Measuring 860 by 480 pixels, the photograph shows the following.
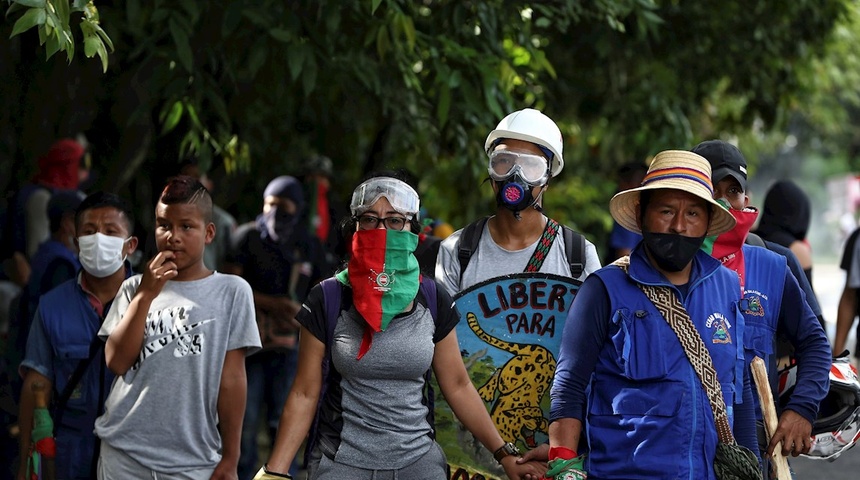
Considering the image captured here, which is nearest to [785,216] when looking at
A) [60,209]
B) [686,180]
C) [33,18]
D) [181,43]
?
[686,180]

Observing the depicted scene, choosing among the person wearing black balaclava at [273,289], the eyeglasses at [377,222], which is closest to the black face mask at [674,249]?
the eyeglasses at [377,222]

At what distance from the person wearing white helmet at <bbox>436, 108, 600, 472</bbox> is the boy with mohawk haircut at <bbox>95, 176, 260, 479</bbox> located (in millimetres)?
890

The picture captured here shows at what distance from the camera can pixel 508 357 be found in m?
5.35

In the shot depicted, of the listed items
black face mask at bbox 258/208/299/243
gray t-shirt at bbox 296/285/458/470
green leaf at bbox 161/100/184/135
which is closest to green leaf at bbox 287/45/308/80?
green leaf at bbox 161/100/184/135

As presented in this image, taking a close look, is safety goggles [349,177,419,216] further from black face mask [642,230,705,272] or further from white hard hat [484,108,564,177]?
black face mask [642,230,705,272]

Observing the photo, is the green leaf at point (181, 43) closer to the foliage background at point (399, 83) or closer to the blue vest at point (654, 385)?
the foliage background at point (399, 83)

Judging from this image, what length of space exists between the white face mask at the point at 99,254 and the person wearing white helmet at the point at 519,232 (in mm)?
1352

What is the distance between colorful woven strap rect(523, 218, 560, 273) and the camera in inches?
218

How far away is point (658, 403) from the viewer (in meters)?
4.52

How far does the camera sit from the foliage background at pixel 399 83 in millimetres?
7453

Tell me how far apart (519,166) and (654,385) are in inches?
51.1

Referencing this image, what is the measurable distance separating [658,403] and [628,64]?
8664 mm

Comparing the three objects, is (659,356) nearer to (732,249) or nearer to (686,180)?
(686,180)

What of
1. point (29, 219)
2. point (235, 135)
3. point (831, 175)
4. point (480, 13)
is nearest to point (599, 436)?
point (480, 13)
